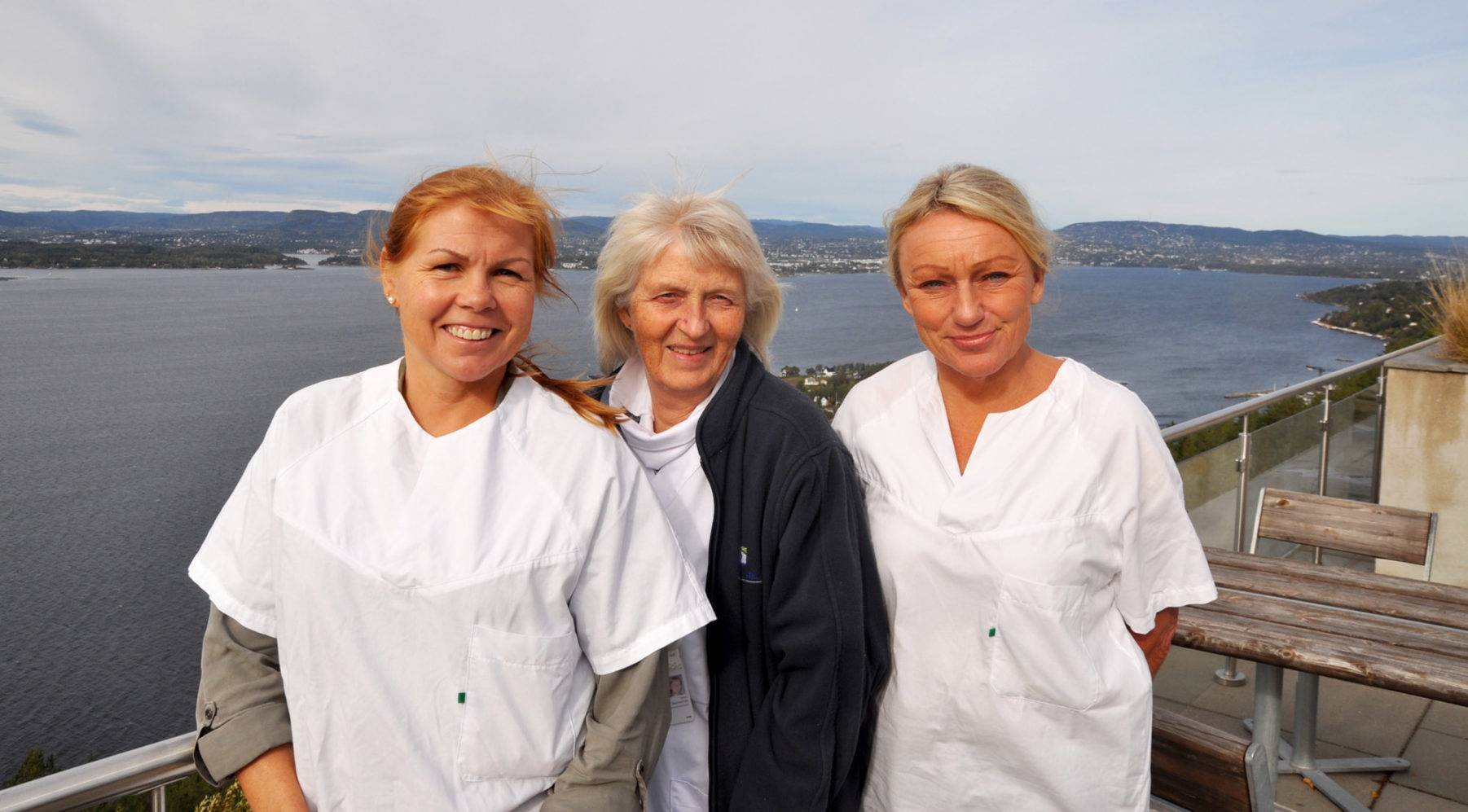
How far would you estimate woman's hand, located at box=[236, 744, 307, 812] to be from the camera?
143 cm

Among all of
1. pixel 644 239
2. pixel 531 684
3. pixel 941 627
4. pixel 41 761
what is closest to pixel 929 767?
pixel 941 627

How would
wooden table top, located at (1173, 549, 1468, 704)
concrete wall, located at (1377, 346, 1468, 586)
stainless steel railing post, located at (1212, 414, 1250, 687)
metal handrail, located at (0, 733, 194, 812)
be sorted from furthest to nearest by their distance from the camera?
concrete wall, located at (1377, 346, 1468, 586)
stainless steel railing post, located at (1212, 414, 1250, 687)
wooden table top, located at (1173, 549, 1468, 704)
metal handrail, located at (0, 733, 194, 812)

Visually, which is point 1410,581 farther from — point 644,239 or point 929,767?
point 644,239

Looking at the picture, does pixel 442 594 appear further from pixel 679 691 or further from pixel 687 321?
pixel 687 321

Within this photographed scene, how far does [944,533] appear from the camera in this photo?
1.75 m

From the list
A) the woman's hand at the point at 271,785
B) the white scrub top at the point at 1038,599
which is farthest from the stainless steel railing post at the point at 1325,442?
the woman's hand at the point at 271,785

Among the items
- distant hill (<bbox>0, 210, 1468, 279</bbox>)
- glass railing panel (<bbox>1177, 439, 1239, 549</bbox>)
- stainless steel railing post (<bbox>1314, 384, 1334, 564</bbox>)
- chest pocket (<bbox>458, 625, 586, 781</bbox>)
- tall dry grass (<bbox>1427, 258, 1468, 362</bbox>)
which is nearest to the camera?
chest pocket (<bbox>458, 625, 586, 781</bbox>)

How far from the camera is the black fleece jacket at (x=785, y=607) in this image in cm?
164

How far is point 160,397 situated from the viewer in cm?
4047

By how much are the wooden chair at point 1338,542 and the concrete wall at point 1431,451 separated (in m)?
2.09

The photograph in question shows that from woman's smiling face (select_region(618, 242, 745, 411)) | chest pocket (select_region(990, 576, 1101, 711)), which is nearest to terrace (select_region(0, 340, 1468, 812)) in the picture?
woman's smiling face (select_region(618, 242, 745, 411))

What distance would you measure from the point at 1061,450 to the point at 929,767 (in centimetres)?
70

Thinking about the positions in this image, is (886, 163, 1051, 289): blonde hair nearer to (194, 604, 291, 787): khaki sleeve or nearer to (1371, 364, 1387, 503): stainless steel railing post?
(194, 604, 291, 787): khaki sleeve

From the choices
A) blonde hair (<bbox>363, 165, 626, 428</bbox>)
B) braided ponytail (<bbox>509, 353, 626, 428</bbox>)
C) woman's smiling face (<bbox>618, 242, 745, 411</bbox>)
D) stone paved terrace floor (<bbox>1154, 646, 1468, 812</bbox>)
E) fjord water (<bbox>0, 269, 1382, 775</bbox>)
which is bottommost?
fjord water (<bbox>0, 269, 1382, 775</bbox>)
